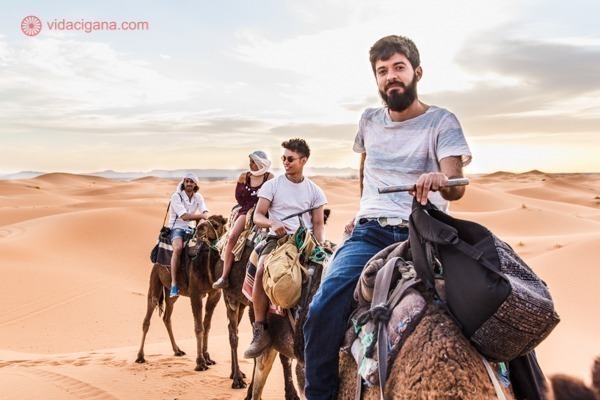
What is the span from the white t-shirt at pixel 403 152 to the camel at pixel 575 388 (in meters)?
1.29

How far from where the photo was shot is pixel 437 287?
264 centimetres

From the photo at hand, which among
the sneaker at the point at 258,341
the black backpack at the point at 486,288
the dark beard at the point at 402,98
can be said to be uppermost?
the dark beard at the point at 402,98

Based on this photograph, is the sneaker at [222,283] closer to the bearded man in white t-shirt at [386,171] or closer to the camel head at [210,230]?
the camel head at [210,230]

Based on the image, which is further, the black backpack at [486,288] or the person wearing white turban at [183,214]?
the person wearing white turban at [183,214]

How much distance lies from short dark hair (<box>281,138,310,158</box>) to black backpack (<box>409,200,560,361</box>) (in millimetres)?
3490

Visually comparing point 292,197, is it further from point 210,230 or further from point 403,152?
point 210,230

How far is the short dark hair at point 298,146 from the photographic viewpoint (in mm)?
6027

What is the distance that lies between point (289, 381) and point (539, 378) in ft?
17.3

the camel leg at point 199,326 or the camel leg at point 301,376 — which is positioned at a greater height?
the camel leg at point 301,376

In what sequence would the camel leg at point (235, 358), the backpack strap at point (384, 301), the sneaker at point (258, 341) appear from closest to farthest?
1. the backpack strap at point (384, 301)
2. the sneaker at point (258, 341)
3. the camel leg at point (235, 358)

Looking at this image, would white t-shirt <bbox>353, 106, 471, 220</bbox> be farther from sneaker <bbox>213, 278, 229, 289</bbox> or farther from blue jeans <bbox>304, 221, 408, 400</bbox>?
sneaker <bbox>213, 278, 229, 289</bbox>

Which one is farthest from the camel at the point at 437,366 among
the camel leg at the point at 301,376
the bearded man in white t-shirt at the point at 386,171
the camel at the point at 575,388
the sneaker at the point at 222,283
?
the sneaker at the point at 222,283

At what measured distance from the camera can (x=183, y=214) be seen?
31.4 feet

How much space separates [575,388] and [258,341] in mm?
3380
